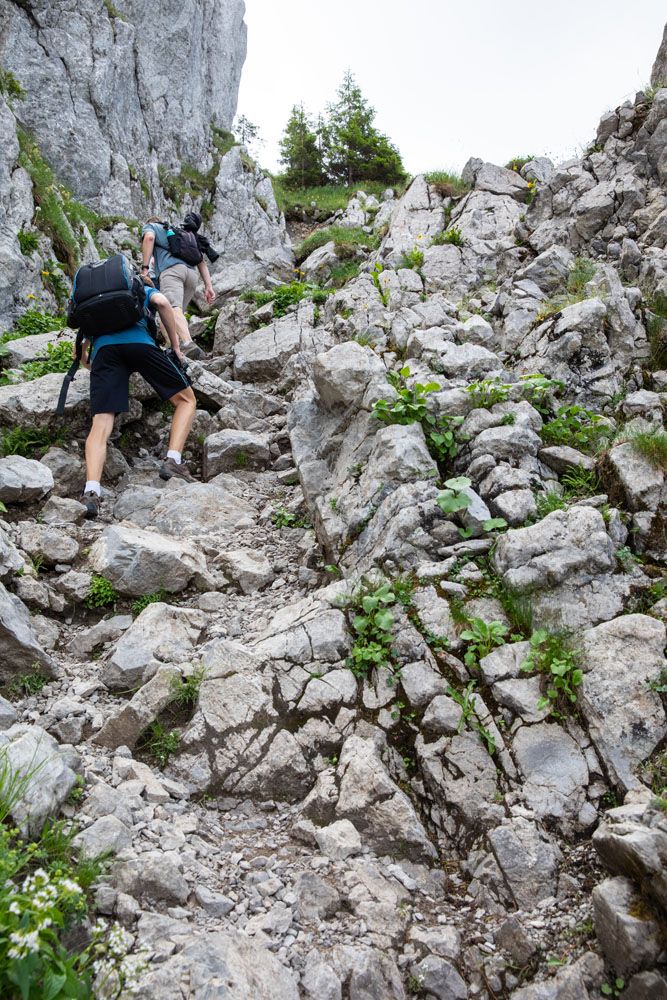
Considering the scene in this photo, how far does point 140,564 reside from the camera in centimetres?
662

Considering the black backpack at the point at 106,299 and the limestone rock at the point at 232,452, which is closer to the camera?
the black backpack at the point at 106,299

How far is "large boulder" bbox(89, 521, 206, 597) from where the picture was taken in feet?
21.6

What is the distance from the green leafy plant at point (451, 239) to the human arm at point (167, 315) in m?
7.66

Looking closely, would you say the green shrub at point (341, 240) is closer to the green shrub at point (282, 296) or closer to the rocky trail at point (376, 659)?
the green shrub at point (282, 296)

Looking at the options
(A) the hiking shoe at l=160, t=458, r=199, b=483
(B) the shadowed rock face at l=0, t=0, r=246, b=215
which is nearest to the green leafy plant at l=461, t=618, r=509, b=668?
(A) the hiking shoe at l=160, t=458, r=199, b=483

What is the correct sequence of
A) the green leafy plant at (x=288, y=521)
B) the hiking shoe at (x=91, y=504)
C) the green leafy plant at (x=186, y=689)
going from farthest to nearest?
1. the green leafy plant at (x=288, y=521)
2. the hiking shoe at (x=91, y=504)
3. the green leafy plant at (x=186, y=689)

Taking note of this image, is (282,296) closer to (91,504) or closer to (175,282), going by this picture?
(175,282)

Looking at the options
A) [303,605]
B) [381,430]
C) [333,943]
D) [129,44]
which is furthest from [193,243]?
[129,44]

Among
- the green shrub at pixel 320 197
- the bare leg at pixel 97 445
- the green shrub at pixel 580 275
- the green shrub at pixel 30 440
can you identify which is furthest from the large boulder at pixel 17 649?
the green shrub at pixel 320 197

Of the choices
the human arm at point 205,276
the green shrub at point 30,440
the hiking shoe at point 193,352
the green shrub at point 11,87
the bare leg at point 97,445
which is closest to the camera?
the bare leg at point 97,445

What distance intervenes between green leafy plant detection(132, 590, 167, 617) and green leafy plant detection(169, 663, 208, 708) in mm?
1310

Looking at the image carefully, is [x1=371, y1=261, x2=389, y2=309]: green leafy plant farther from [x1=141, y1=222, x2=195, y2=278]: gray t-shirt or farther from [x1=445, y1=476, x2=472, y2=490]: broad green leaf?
[x1=445, y1=476, x2=472, y2=490]: broad green leaf

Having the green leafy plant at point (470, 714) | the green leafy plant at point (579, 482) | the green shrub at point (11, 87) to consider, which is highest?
the green shrub at point (11, 87)

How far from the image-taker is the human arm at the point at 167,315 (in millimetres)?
8898
